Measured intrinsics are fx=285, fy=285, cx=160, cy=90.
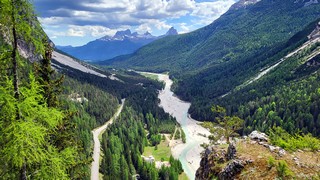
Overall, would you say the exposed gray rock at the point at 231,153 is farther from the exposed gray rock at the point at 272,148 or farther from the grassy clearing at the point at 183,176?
the grassy clearing at the point at 183,176

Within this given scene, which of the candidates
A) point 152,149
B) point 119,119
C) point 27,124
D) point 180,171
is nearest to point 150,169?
point 180,171

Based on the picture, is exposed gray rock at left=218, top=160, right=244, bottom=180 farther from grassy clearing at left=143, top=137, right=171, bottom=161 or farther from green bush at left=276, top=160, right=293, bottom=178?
grassy clearing at left=143, top=137, right=171, bottom=161

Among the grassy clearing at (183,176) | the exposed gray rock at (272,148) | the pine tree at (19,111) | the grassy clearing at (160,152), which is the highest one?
the pine tree at (19,111)

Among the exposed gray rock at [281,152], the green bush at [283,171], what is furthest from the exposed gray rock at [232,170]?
the green bush at [283,171]

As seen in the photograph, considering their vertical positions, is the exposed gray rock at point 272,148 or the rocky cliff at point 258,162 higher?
the exposed gray rock at point 272,148

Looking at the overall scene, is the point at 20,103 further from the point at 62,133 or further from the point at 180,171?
the point at 180,171

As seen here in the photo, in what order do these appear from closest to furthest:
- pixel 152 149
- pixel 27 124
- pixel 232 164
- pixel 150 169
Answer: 1. pixel 27 124
2. pixel 232 164
3. pixel 150 169
4. pixel 152 149

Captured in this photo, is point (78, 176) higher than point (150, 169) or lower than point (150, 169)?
higher

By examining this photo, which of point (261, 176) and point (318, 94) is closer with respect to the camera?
point (261, 176)
